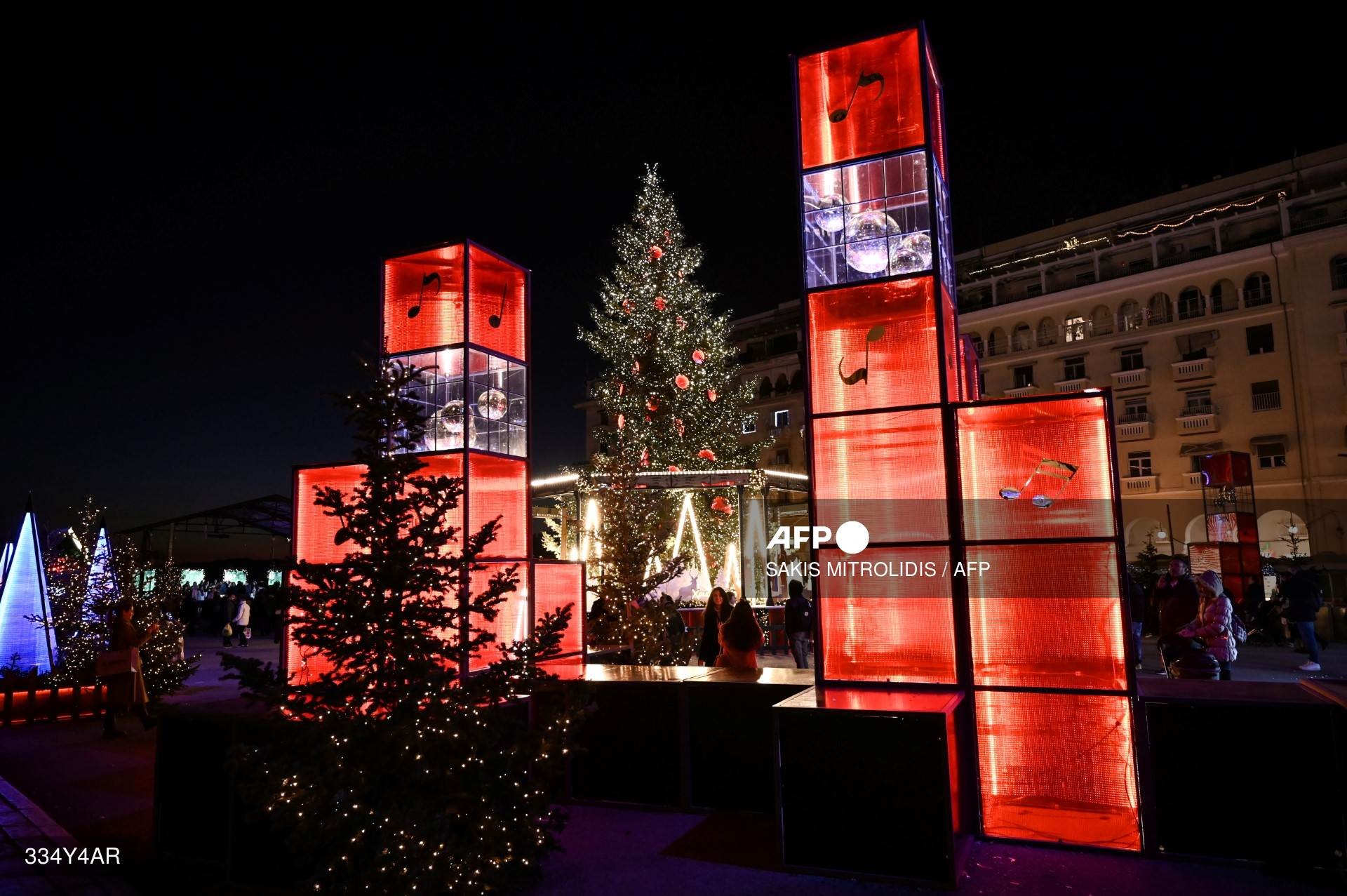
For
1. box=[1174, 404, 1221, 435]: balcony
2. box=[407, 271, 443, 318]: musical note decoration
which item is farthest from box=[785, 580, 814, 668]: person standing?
box=[1174, 404, 1221, 435]: balcony

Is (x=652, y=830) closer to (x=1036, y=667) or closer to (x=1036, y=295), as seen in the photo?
(x=1036, y=667)

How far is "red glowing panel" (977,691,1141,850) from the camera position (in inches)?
212

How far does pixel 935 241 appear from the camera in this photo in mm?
6148

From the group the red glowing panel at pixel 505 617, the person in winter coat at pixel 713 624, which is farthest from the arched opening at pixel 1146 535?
the red glowing panel at pixel 505 617

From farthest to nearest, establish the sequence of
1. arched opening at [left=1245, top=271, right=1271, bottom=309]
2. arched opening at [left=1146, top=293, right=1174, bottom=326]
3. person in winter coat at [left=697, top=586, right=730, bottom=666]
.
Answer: arched opening at [left=1146, top=293, right=1174, bottom=326], arched opening at [left=1245, top=271, right=1271, bottom=309], person in winter coat at [left=697, top=586, right=730, bottom=666]

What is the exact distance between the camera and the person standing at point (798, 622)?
13.1 meters

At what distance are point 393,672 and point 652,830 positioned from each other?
8.18ft

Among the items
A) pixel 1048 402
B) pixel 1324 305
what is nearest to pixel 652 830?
pixel 1048 402

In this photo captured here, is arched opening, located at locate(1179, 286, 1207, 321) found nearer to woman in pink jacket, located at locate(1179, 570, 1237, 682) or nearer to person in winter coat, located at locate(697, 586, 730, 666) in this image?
woman in pink jacket, located at locate(1179, 570, 1237, 682)

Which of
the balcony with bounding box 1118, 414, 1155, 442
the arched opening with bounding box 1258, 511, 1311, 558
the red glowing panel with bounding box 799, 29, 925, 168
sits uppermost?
the balcony with bounding box 1118, 414, 1155, 442

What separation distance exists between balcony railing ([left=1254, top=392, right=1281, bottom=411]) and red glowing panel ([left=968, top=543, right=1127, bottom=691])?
3272cm

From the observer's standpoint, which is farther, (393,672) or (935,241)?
(935,241)

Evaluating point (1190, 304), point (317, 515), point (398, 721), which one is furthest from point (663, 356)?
point (1190, 304)

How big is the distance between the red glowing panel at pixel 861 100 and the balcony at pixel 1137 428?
3280 cm
